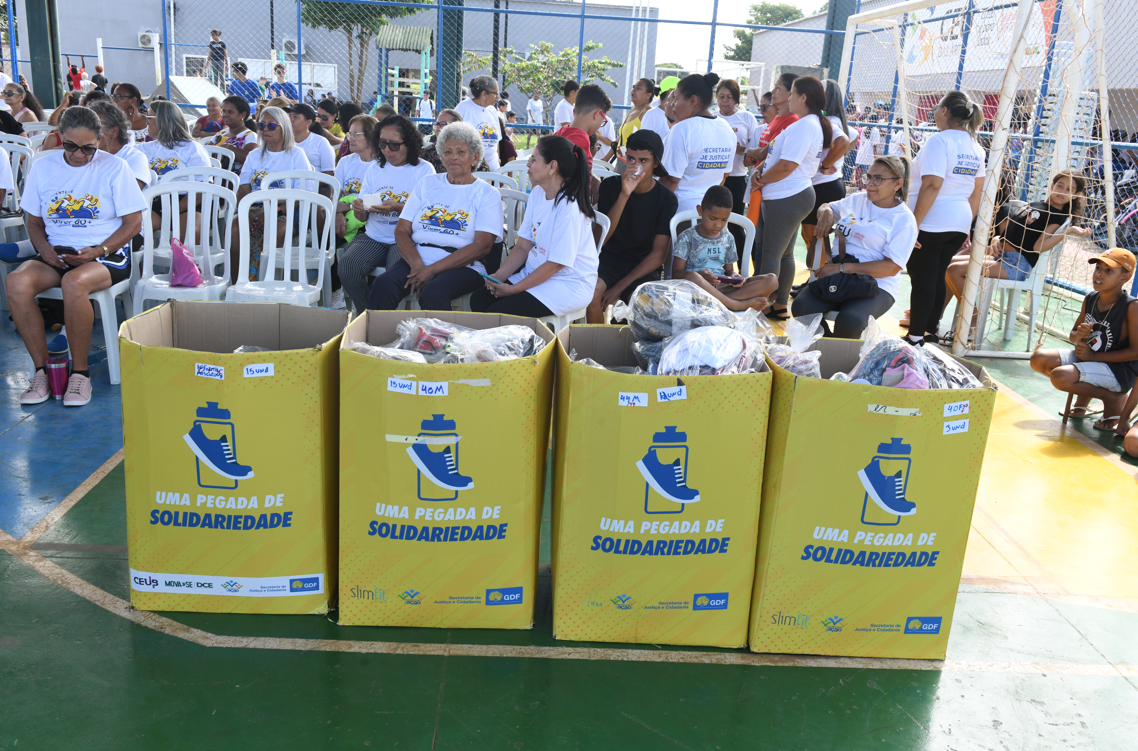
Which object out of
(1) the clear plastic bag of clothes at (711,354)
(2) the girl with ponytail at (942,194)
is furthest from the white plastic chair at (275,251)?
(2) the girl with ponytail at (942,194)

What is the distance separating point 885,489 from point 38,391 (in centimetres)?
374

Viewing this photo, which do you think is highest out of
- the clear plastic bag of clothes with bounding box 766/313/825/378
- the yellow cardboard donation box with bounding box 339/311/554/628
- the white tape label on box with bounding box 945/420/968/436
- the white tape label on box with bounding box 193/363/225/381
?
the clear plastic bag of clothes with bounding box 766/313/825/378

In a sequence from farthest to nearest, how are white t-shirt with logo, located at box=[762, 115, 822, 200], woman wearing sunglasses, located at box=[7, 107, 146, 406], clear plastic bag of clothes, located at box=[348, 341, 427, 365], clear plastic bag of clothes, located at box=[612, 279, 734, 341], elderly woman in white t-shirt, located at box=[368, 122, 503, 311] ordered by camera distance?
white t-shirt with logo, located at box=[762, 115, 822, 200]
elderly woman in white t-shirt, located at box=[368, 122, 503, 311]
woman wearing sunglasses, located at box=[7, 107, 146, 406]
clear plastic bag of clothes, located at box=[612, 279, 734, 341]
clear plastic bag of clothes, located at box=[348, 341, 427, 365]

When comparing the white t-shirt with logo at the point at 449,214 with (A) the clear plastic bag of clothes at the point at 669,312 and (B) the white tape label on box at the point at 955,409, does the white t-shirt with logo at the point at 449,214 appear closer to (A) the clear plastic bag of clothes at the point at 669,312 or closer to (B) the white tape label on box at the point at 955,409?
(A) the clear plastic bag of clothes at the point at 669,312

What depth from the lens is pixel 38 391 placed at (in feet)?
12.4

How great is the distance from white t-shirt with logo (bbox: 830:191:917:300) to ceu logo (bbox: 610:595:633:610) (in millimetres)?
2775

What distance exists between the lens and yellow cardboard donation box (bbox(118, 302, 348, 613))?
2.02m

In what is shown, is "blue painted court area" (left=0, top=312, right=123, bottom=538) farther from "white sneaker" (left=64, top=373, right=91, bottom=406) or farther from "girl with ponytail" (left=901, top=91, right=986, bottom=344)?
"girl with ponytail" (left=901, top=91, right=986, bottom=344)

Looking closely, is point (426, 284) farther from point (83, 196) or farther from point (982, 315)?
point (982, 315)

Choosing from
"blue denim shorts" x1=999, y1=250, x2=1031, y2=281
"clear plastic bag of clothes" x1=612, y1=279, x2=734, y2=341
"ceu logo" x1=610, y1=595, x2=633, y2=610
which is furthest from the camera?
"blue denim shorts" x1=999, y1=250, x2=1031, y2=281

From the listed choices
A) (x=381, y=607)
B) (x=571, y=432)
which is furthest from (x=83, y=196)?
(x=571, y=432)

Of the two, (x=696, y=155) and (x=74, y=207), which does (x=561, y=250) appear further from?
(x=74, y=207)

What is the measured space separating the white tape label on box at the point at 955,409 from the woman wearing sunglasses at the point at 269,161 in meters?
4.45

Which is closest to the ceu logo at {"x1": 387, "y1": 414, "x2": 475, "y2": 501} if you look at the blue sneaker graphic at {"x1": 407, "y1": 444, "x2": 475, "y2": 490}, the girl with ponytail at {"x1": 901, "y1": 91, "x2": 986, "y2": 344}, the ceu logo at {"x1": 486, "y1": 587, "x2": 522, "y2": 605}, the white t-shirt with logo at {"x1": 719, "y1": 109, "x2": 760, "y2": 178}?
the blue sneaker graphic at {"x1": 407, "y1": 444, "x2": 475, "y2": 490}
